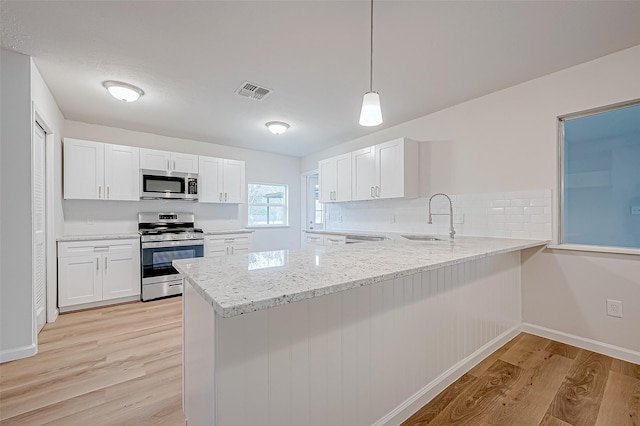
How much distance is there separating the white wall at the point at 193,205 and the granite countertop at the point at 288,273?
11.5 ft

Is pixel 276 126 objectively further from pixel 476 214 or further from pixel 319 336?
pixel 319 336

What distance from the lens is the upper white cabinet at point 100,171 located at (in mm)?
3564

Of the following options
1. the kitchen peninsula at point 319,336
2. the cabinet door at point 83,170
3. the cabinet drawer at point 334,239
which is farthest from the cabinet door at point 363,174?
the cabinet door at point 83,170

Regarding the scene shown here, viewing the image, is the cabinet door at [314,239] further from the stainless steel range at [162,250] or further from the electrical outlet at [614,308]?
the electrical outlet at [614,308]

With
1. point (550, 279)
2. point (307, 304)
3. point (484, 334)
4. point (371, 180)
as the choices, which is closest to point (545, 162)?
point (550, 279)

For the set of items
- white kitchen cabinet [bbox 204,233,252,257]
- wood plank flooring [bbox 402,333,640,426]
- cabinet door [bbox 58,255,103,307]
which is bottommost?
wood plank flooring [bbox 402,333,640,426]

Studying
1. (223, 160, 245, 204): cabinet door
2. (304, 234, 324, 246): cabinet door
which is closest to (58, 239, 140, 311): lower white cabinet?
(223, 160, 245, 204): cabinet door

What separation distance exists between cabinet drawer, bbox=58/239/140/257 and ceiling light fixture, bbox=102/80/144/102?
1.85 meters

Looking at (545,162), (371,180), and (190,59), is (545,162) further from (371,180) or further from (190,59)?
(190,59)

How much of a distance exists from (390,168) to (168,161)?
3.25 metres

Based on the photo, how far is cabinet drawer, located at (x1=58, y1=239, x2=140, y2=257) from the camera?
10.9 ft

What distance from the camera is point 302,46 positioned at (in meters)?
2.17

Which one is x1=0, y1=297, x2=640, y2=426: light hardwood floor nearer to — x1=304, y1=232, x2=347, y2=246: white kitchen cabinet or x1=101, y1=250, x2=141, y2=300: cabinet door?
x1=101, y1=250, x2=141, y2=300: cabinet door

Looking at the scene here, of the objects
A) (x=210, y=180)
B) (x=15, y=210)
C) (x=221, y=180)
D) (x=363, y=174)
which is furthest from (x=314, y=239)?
(x=15, y=210)
